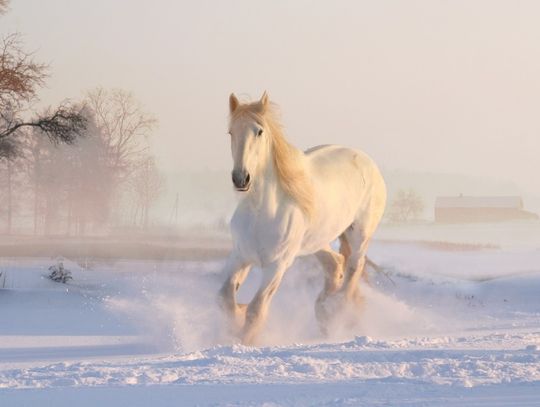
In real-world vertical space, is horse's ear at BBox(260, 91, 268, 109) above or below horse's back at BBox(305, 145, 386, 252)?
above

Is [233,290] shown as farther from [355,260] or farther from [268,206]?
[355,260]

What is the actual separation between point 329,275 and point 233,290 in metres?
2.15

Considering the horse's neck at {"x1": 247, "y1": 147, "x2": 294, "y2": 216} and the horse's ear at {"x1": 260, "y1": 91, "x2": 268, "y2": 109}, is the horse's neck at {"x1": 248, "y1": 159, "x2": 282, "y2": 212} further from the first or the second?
the horse's ear at {"x1": 260, "y1": 91, "x2": 268, "y2": 109}

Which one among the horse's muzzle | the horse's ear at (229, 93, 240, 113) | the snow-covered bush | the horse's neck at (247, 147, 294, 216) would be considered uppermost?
the horse's ear at (229, 93, 240, 113)

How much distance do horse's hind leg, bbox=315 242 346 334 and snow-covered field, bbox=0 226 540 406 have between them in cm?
30

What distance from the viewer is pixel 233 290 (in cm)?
777

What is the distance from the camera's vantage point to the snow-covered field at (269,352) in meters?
5.25

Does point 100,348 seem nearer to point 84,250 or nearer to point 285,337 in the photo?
point 285,337

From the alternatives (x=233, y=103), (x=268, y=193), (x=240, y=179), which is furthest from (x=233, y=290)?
(x=233, y=103)

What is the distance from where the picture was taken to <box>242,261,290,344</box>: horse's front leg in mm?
7637

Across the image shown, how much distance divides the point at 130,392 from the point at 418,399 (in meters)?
1.82

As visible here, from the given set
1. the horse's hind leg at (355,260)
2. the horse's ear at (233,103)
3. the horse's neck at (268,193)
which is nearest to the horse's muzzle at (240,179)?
the horse's neck at (268,193)

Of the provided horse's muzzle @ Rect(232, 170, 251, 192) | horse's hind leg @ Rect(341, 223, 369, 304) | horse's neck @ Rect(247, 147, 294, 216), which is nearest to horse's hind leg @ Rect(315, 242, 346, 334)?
→ horse's hind leg @ Rect(341, 223, 369, 304)

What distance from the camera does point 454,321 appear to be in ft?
37.2
